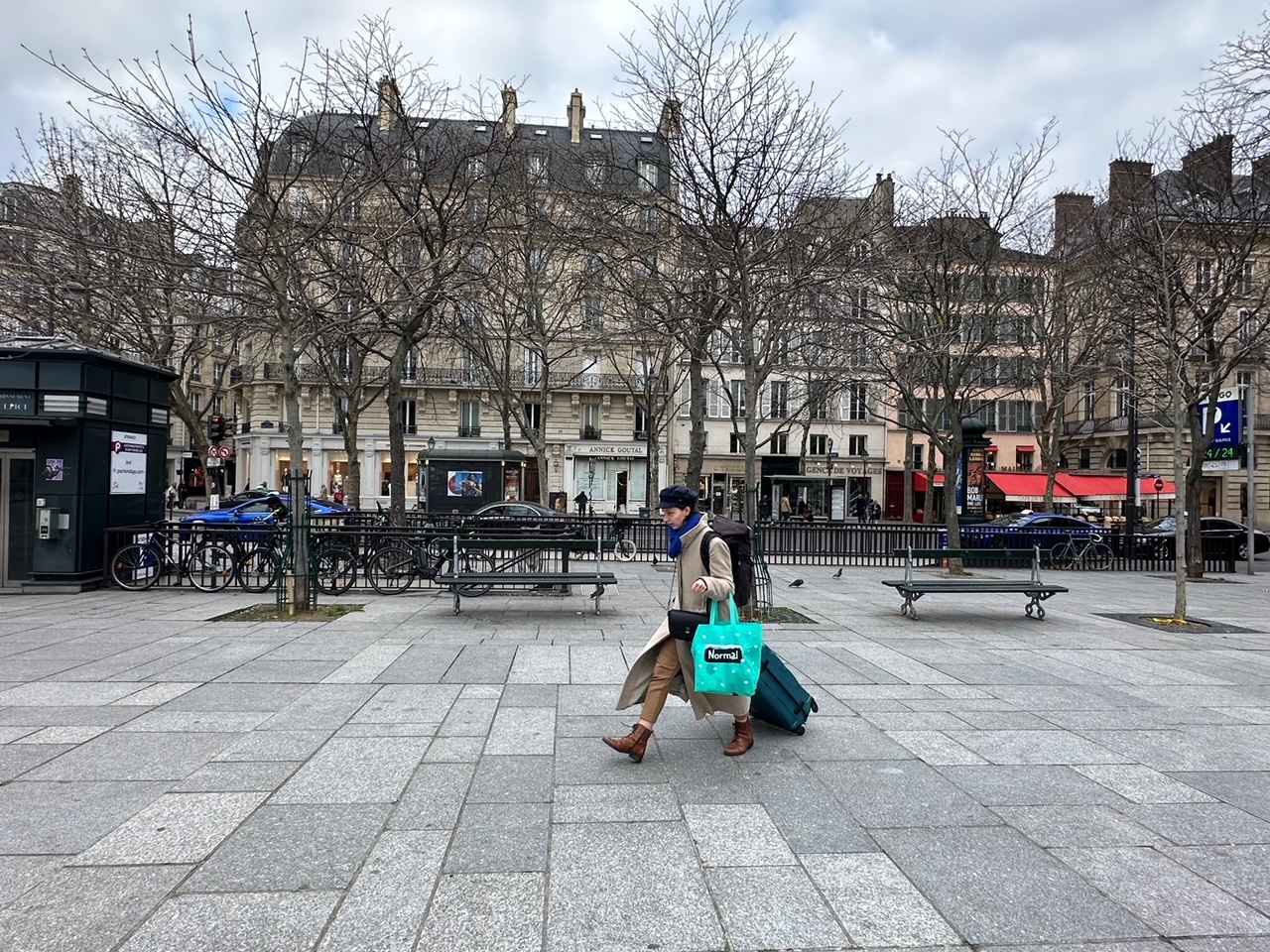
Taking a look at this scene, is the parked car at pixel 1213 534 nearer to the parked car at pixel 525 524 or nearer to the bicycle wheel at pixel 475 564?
the parked car at pixel 525 524

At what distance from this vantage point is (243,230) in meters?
12.2

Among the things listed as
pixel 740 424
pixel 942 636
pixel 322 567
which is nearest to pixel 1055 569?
pixel 942 636

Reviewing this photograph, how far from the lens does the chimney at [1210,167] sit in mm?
16438

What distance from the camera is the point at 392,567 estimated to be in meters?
12.8

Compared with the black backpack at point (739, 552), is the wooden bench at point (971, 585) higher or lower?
lower

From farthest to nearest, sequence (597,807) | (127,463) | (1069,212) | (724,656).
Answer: (1069,212) < (127,463) < (724,656) < (597,807)

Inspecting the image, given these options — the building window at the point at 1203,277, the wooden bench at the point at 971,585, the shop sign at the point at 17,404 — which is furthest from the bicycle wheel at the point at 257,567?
the building window at the point at 1203,277

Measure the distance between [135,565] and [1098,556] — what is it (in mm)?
21775

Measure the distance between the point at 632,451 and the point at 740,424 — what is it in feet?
28.8

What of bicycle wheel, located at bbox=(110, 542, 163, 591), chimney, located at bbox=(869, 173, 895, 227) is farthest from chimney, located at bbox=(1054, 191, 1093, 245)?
Result: bicycle wheel, located at bbox=(110, 542, 163, 591)

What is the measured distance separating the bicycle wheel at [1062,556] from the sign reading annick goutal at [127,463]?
813 inches

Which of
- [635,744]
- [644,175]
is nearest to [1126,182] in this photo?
[644,175]

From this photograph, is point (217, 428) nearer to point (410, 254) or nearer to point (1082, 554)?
point (410, 254)

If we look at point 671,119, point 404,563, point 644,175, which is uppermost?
point 644,175
